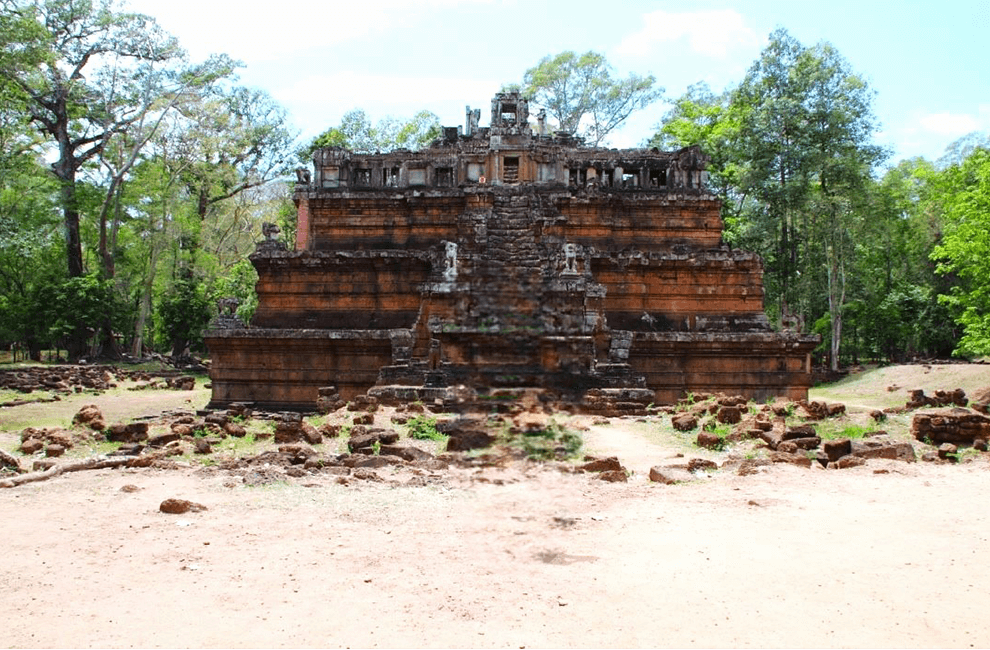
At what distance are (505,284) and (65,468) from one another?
8.97 m

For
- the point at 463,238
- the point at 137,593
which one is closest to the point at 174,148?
the point at 463,238

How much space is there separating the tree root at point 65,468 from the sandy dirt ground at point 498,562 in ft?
0.81

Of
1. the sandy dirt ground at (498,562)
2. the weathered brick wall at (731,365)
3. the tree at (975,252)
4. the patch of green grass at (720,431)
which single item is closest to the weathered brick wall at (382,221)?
the weathered brick wall at (731,365)

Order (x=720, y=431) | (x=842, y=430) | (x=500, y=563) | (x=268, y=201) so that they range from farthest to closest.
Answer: (x=268, y=201) → (x=720, y=431) → (x=842, y=430) → (x=500, y=563)

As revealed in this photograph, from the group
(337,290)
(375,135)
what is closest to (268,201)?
(375,135)

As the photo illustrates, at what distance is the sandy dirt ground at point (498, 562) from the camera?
155 inches

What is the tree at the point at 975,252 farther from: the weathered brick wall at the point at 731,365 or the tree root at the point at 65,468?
the tree root at the point at 65,468

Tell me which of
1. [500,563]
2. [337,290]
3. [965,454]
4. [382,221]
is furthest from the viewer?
[382,221]

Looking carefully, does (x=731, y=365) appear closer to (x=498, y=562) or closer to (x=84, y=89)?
(x=498, y=562)

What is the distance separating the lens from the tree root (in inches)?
300

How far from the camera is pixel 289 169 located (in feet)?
136

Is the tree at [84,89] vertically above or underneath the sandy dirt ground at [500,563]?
above

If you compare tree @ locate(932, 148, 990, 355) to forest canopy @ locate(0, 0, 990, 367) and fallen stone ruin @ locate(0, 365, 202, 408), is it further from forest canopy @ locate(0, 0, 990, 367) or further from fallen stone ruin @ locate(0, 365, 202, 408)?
fallen stone ruin @ locate(0, 365, 202, 408)

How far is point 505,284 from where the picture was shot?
599 inches
